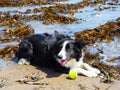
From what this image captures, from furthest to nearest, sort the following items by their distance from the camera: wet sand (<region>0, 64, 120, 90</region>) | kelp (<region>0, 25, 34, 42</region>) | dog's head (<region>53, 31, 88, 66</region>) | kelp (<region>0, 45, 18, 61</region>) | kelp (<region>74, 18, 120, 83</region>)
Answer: kelp (<region>0, 25, 34, 42</region>), kelp (<region>0, 45, 18, 61</region>), kelp (<region>74, 18, 120, 83</region>), dog's head (<region>53, 31, 88, 66</region>), wet sand (<region>0, 64, 120, 90</region>)

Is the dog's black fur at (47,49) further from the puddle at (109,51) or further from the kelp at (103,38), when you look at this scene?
the puddle at (109,51)

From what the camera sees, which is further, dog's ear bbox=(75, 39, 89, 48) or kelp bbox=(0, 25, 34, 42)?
kelp bbox=(0, 25, 34, 42)

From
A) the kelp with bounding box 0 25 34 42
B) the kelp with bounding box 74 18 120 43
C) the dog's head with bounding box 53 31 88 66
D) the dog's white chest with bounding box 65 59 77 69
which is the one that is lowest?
the kelp with bounding box 0 25 34 42

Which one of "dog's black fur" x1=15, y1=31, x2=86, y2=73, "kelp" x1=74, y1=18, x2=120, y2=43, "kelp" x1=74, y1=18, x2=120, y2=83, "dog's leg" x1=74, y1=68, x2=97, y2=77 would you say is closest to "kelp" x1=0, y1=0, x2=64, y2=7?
"kelp" x1=74, y1=18, x2=120, y2=83

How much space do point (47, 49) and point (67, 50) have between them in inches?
30.6

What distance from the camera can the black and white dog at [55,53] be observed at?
5840mm

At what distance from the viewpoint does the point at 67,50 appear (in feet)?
19.0

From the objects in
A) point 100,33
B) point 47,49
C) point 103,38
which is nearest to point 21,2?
point 100,33

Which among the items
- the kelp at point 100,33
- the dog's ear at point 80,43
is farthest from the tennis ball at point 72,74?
the kelp at point 100,33

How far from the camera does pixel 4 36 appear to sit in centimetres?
931

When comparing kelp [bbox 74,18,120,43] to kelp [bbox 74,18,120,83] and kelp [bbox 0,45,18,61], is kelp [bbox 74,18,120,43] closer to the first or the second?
kelp [bbox 74,18,120,83]

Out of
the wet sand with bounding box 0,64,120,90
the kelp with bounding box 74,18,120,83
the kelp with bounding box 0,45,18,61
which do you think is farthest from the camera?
the kelp with bounding box 0,45,18,61

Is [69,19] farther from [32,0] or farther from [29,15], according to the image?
[32,0]

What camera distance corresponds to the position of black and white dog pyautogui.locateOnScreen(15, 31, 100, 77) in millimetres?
5840
